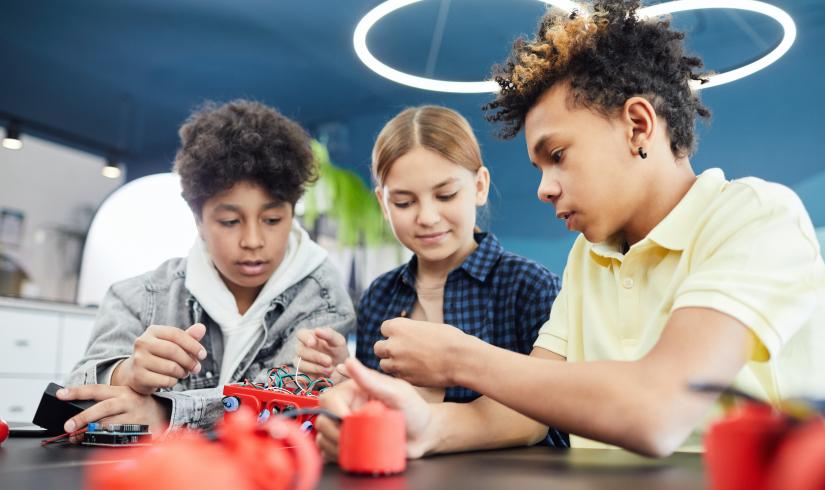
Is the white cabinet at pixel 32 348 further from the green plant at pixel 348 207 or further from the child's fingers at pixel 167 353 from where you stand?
the child's fingers at pixel 167 353

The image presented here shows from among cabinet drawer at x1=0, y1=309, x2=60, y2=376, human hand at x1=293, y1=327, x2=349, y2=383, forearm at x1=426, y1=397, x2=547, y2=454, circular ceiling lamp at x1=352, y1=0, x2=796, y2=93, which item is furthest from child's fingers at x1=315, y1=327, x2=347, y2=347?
cabinet drawer at x1=0, y1=309, x2=60, y2=376

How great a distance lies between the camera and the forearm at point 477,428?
2.70 ft

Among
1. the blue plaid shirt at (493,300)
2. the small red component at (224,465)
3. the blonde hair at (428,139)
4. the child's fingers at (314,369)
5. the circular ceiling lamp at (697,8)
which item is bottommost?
the small red component at (224,465)

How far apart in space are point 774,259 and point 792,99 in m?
3.19

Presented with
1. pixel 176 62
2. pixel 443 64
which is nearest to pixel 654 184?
pixel 443 64

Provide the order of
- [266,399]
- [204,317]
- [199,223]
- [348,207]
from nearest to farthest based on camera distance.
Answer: [266,399] → [204,317] → [199,223] → [348,207]

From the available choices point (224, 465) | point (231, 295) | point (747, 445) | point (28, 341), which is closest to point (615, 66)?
point (747, 445)

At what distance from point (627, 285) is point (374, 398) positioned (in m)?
0.53

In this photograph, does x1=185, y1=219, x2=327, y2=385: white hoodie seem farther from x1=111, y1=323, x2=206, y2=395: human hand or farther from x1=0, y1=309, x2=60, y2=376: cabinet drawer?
x1=0, y1=309, x2=60, y2=376: cabinet drawer

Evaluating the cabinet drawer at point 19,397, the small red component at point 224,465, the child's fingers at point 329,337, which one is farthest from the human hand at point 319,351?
the cabinet drawer at point 19,397

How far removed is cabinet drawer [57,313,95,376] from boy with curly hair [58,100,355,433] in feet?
6.48

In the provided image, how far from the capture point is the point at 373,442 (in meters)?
0.61

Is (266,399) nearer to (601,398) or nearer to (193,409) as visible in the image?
(193,409)

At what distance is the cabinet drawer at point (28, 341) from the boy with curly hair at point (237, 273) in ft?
6.07
